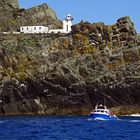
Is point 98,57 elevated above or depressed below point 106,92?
above

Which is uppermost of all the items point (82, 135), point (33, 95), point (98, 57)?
point (98, 57)

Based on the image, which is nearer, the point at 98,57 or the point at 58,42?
the point at 98,57

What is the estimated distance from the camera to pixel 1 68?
7510 inches

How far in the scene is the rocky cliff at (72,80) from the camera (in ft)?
586

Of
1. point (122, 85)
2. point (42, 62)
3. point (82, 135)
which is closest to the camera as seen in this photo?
point (82, 135)

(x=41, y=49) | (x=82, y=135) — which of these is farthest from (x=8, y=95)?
(x=82, y=135)

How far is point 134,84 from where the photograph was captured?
178 metres

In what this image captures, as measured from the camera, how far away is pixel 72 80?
18088 centimetres

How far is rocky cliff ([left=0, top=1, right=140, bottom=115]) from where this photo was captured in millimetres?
178750

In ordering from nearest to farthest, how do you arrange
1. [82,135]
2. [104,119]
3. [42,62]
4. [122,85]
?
1. [82,135]
2. [104,119]
3. [122,85]
4. [42,62]

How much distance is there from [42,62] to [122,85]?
2838cm

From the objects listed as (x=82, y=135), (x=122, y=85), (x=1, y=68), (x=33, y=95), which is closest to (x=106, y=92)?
(x=122, y=85)

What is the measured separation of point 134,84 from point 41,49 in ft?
121

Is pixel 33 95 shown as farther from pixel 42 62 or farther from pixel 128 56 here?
pixel 128 56
